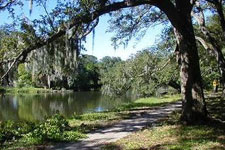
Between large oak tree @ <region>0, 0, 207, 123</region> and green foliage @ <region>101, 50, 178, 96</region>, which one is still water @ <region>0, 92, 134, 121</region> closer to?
green foliage @ <region>101, 50, 178, 96</region>

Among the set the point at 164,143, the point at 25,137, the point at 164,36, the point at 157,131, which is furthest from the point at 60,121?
the point at 164,36

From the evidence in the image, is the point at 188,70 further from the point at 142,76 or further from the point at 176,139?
the point at 142,76

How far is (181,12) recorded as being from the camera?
12516 millimetres

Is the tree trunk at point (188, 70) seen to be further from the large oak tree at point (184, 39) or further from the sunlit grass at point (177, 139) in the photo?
the sunlit grass at point (177, 139)

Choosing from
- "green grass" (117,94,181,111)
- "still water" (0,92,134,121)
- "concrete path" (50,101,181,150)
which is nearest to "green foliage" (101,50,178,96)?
"still water" (0,92,134,121)

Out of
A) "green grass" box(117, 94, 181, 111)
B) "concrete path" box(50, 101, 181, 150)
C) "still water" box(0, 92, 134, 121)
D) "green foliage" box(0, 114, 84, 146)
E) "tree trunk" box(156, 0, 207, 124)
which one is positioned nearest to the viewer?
"concrete path" box(50, 101, 181, 150)

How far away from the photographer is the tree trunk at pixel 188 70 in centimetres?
1203

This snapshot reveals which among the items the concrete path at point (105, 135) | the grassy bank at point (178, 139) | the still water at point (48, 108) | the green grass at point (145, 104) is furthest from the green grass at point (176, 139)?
the green grass at point (145, 104)

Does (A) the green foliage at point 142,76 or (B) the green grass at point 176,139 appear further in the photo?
(A) the green foliage at point 142,76

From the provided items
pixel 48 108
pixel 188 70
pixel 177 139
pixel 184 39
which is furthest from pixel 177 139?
pixel 48 108

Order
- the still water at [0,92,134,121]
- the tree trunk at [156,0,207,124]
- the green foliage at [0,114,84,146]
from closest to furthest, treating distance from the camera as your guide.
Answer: the green foliage at [0,114,84,146] → the tree trunk at [156,0,207,124] → the still water at [0,92,134,121]

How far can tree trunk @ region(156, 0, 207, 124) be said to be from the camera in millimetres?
12031

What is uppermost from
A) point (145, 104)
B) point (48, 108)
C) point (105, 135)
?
point (145, 104)

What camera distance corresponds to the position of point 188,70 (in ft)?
39.9
